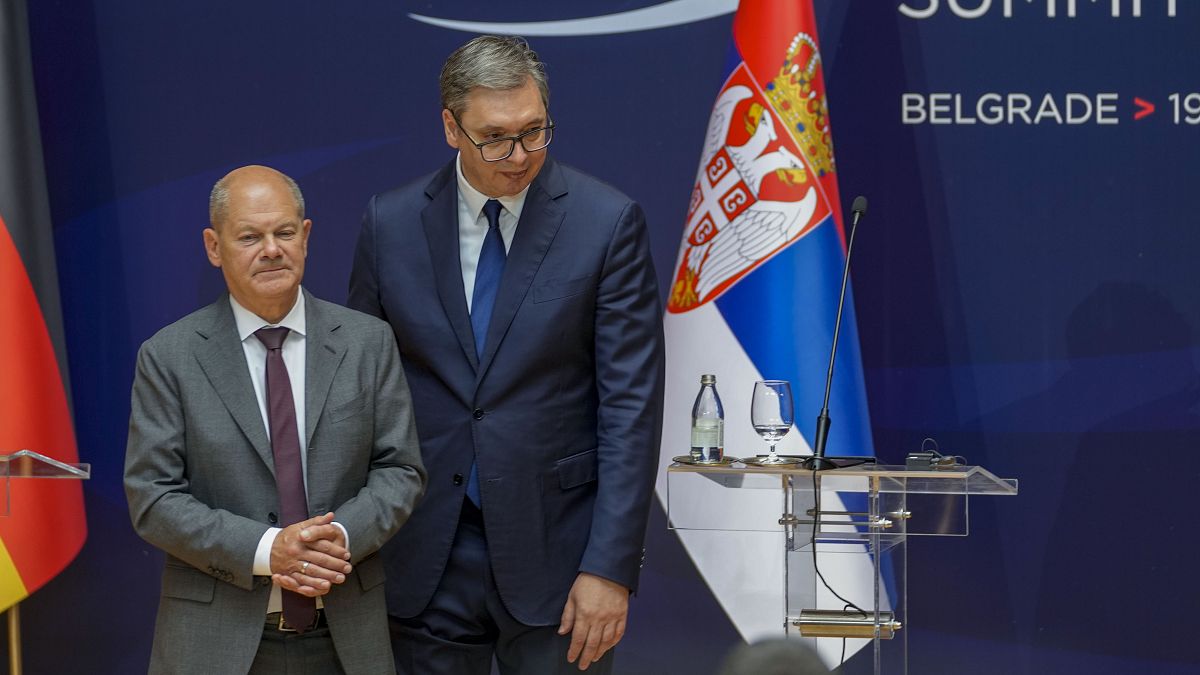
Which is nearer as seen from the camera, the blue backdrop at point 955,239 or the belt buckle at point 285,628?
the belt buckle at point 285,628

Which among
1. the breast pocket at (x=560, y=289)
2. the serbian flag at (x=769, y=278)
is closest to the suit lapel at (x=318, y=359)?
the breast pocket at (x=560, y=289)

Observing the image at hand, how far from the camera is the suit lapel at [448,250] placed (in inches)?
99.9

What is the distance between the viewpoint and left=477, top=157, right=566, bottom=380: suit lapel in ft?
8.27

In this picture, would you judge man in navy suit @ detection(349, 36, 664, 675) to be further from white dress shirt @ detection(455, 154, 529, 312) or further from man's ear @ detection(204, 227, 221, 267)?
man's ear @ detection(204, 227, 221, 267)

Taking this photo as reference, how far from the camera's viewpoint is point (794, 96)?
3.89 m

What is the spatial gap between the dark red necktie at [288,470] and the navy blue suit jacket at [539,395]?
→ 0.25 m

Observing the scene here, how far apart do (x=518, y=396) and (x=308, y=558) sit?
0.50 metres

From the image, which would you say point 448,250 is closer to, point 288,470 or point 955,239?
point 288,470

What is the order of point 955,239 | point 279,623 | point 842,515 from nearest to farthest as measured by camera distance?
point 279,623
point 842,515
point 955,239

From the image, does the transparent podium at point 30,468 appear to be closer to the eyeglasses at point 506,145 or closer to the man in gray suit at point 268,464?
the man in gray suit at point 268,464

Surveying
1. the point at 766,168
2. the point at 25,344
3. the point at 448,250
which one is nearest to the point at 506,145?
the point at 448,250

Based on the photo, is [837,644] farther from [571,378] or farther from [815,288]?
[571,378]

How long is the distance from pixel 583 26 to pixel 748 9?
0.77 m

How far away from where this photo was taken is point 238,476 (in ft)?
7.66
